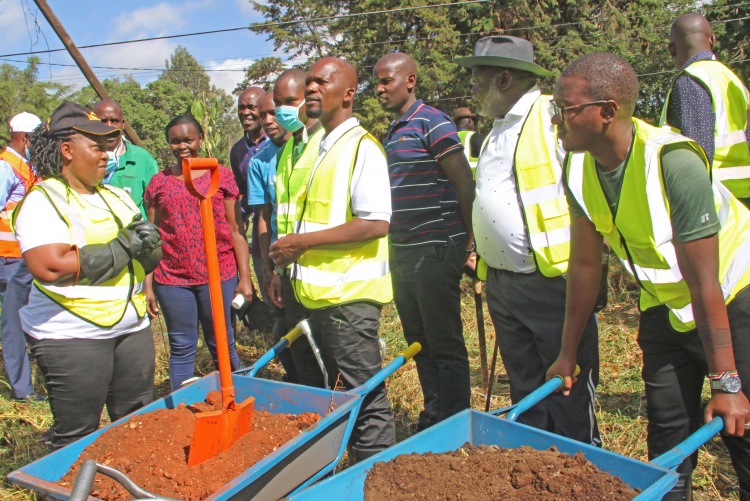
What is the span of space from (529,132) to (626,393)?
8.64ft

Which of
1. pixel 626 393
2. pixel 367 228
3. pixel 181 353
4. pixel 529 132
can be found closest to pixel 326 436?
pixel 367 228

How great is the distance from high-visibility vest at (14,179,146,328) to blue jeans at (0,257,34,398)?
8.54 feet

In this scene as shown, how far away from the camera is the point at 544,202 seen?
2.88 meters

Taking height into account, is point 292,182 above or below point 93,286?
above

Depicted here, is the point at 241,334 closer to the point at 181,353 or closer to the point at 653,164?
the point at 181,353

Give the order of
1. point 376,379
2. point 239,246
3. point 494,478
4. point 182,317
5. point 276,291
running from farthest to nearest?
point 239,246
point 182,317
point 276,291
point 376,379
point 494,478

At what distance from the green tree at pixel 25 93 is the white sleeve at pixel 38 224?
1463 inches

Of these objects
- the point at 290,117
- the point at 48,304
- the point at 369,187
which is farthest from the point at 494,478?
the point at 290,117

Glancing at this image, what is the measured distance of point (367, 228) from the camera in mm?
3072

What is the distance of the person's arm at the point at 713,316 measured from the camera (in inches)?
79.5

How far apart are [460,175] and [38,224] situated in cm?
223

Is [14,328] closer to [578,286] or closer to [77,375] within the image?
[77,375]

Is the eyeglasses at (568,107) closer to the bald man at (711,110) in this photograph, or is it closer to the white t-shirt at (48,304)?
the bald man at (711,110)

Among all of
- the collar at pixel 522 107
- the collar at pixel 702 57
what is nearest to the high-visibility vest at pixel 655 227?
the collar at pixel 522 107
